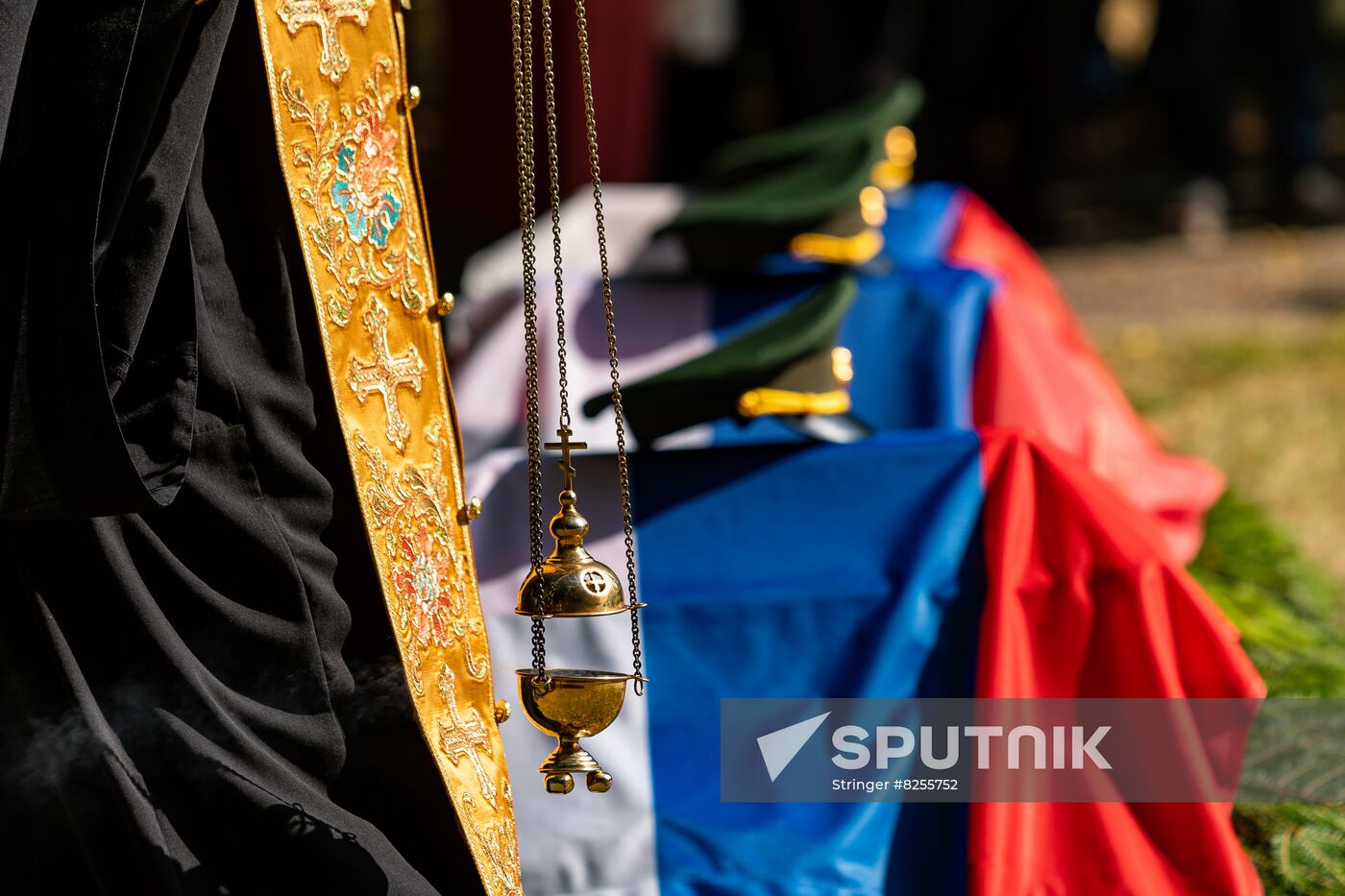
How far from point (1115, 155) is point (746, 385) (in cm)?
769

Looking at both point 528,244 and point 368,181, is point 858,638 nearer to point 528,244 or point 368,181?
point 528,244

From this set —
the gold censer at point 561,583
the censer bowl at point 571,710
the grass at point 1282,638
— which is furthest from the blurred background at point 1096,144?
the censer bowl at point 571,710

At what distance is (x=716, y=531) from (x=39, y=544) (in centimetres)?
103

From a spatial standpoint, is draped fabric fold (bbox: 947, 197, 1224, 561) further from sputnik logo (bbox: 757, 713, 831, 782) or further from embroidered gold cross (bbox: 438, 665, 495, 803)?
embroidered gold cross (bbox: 438, 665, 495, 803)

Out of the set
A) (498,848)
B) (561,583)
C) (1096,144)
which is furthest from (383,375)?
(1096,144)

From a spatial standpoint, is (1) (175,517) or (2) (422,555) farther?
(2) (422,555)

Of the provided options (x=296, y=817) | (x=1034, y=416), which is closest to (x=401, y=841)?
(x=296, y=817)

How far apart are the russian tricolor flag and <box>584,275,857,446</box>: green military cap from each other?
2.0 inches

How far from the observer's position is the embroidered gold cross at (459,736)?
5.82ft

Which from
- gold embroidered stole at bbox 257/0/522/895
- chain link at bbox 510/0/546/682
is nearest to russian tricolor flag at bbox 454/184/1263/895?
gold embroidered stole at bbox 257/0/522/895

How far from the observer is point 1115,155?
9.59 metres

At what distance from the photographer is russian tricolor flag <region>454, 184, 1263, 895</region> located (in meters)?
2.03

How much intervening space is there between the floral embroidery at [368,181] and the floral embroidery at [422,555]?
233 millimetres

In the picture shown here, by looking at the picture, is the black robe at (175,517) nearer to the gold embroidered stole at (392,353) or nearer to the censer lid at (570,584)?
the gold embroidered stole at (392,353)
